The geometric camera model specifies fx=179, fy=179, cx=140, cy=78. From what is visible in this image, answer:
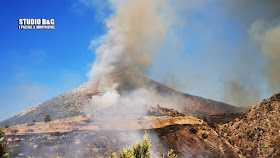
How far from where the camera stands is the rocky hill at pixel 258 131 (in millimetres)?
37812

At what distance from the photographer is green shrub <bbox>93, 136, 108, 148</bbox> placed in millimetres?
37375

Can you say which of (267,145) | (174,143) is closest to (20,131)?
(174,143)

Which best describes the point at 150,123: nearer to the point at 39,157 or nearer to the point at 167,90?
the point at 39,157

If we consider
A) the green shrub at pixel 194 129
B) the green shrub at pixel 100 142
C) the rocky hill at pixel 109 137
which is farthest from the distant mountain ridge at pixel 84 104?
the green shrub at pixel 194 129

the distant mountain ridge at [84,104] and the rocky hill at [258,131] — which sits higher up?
the distant mountain ridge at [84,104]

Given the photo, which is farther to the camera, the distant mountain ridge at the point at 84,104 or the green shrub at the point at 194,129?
the distant mountain ridge at the point at 84,104

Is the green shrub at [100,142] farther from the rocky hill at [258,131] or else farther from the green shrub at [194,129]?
the rocky hill at [258,131]

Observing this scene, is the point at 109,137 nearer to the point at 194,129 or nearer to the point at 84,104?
the point at 194,129

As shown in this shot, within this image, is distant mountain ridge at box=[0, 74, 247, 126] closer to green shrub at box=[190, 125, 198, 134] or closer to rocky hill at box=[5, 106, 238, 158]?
rocky hill at box=[5, 106, 238, 158]

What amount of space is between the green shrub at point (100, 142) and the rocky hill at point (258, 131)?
99.1 feet

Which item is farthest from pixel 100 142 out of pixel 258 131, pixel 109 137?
pixel 258 131

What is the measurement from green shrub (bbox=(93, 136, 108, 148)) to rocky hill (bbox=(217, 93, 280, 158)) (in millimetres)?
30210

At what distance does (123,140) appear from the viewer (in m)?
40.5

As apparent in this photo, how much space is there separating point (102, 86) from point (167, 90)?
76.5m
